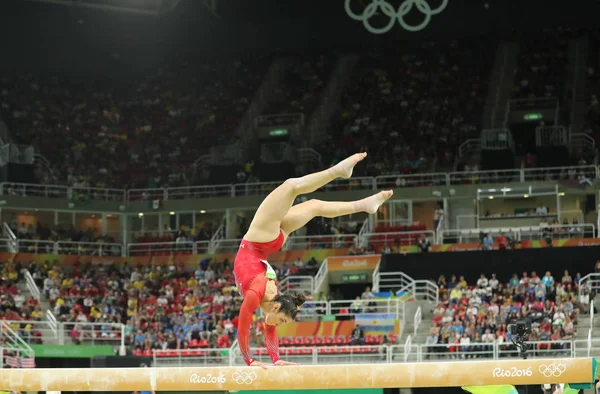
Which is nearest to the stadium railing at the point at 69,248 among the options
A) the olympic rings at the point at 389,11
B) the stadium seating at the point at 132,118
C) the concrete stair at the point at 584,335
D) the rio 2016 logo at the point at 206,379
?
the stadium seating at the point at 132,118

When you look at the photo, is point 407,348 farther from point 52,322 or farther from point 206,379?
point 206,379

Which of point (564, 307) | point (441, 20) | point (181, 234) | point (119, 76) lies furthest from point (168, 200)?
point (564, 307)

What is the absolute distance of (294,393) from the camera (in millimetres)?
23891

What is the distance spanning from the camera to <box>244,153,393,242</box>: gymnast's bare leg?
996cm

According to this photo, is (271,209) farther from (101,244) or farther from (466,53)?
(466,53)

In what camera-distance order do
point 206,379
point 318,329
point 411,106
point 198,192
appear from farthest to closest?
point 411,106
point 198,192
point 318,329
point 206,379

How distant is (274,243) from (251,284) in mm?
756

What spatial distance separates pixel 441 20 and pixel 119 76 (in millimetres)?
14407

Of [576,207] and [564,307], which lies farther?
[576,207]

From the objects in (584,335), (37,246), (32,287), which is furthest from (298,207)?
(37,246)

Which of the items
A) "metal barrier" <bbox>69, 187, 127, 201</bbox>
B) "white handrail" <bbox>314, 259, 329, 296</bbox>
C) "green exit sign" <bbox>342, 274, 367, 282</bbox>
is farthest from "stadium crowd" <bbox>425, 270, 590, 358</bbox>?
"metal barrier" <bbox>69, 187, 127, 201</bbox>

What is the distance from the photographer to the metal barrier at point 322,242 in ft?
113

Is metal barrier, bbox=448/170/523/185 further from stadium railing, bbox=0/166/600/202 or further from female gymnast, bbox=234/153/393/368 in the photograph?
female gymnast, bbox=234/153/393/368

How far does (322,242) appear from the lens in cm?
3481
